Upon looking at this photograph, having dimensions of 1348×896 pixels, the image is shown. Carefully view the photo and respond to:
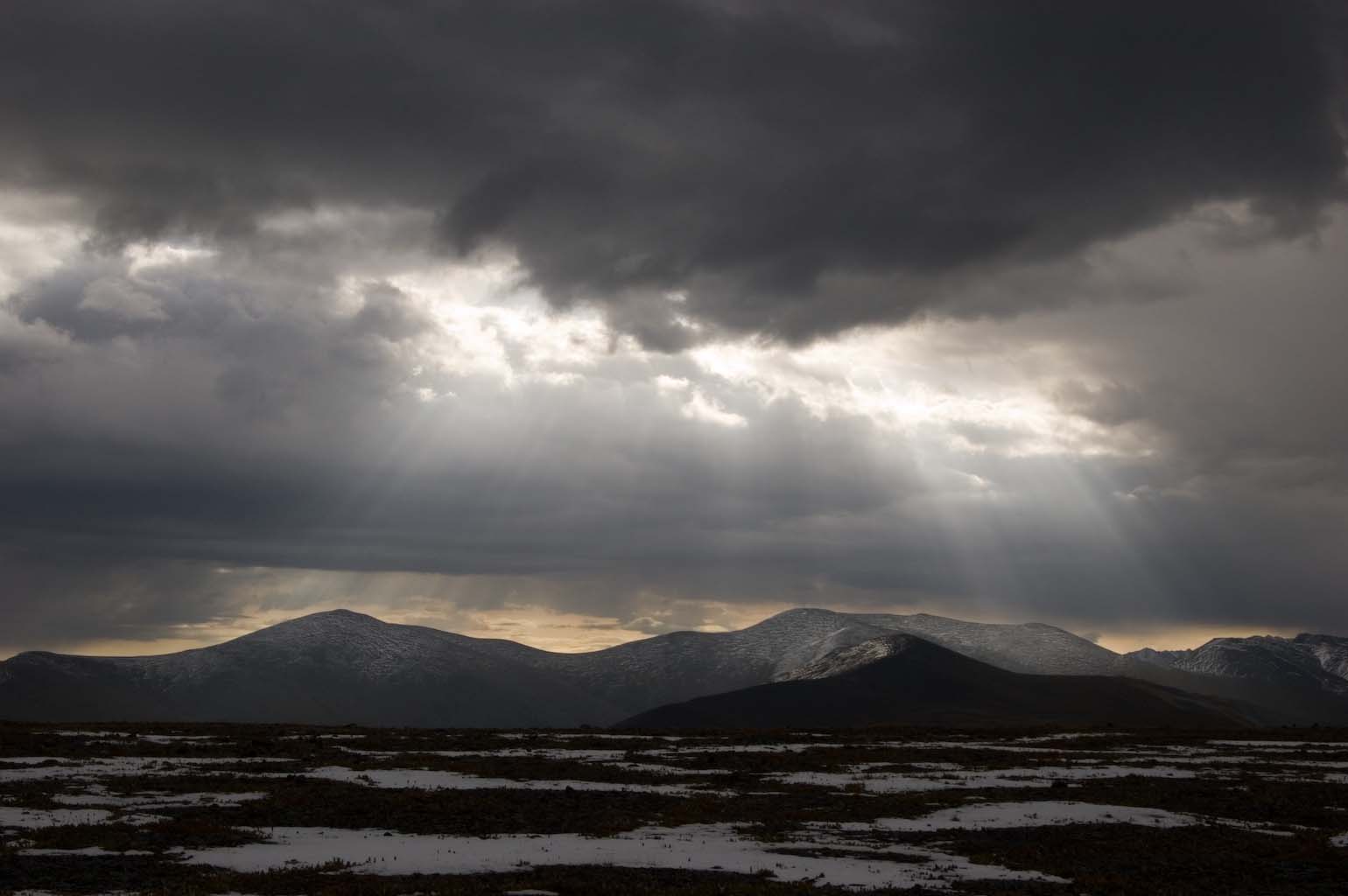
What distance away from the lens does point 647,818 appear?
44031 millimetres

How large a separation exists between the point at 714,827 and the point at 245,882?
59.9ft

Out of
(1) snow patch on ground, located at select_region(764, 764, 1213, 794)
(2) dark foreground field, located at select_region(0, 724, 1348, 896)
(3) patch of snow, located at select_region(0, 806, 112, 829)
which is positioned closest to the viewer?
(2) dark foreground field, located at select_region(0, 724, 1348, 896)

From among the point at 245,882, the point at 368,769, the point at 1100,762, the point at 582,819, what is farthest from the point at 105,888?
the point at 1100,762

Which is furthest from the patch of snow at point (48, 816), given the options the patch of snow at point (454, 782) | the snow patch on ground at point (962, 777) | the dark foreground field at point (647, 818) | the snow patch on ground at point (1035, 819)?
the snow patch on ground at point (962, 777)

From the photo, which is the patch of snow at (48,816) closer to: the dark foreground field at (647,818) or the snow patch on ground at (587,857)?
the dark foreground field at (647,818)

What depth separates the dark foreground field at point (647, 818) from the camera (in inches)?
1239

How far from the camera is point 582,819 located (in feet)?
141

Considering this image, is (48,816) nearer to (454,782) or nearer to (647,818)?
(454,782)

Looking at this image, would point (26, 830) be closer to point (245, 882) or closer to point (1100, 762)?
point (245, 882)

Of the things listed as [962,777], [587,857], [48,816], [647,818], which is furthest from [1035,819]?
[48,816]

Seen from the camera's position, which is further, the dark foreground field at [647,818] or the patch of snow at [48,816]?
the patch of snow at [48,816]

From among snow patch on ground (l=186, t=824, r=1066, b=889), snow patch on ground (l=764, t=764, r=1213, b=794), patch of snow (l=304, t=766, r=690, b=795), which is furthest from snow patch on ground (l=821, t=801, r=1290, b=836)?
patch of snow (l=304, t=766, r=690, b=795)

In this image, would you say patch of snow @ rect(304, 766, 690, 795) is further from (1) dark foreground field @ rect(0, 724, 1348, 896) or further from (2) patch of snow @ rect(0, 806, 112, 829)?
(2) patch of snow @ rect(0, 806, 112, 829)

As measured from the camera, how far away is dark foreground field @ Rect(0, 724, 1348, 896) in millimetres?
31469
